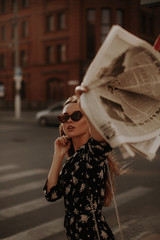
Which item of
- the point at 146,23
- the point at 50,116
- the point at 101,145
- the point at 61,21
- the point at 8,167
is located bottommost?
the point at 50,116

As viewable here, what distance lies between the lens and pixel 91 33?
3322 centimetres

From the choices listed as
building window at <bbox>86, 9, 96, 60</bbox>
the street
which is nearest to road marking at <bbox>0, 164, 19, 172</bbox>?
the street

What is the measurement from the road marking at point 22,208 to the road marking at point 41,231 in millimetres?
636

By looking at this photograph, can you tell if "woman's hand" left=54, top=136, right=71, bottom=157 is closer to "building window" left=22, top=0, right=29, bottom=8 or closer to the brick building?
the brick building

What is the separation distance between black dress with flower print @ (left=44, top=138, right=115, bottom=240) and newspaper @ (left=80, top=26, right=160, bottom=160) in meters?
0.46

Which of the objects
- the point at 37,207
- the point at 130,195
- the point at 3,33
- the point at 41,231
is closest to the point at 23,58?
the point at 3,33

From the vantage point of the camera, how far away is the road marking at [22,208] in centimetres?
524

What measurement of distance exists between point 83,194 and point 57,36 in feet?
112

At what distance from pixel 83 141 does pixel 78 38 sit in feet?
105

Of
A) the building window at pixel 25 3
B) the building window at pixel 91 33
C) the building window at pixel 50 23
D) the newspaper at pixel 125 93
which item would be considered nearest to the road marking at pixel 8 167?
the newspaper at pixel 125 93

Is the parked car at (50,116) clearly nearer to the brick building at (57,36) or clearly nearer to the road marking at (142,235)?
the brick building at (57,36)

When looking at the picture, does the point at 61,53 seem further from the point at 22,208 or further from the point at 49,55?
the point at 22,208

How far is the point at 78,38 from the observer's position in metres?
33.2

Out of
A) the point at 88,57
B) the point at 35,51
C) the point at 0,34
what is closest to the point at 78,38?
the point at 88,57
